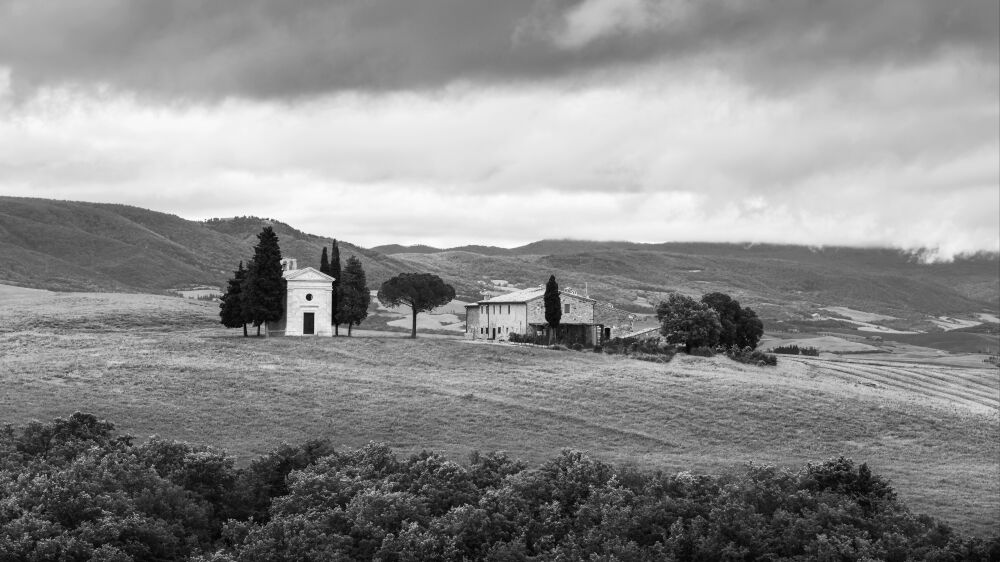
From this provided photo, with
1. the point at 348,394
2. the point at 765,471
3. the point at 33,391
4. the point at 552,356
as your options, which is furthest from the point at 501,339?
the point at 765,471

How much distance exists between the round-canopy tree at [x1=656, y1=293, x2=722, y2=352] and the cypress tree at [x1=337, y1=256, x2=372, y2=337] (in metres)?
26.1

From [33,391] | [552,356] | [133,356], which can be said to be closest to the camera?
[33,391]

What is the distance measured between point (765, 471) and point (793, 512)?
13.5 ft

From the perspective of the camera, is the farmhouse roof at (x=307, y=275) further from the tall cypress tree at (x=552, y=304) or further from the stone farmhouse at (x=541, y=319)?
the tall cypress tree at (x=552, y=304)

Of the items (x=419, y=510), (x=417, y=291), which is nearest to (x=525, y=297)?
(x=417, y=291)

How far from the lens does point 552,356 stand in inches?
3189

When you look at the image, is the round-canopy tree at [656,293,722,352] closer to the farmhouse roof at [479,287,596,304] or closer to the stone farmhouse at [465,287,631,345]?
the stone farmhouse at [465,287,631,345]

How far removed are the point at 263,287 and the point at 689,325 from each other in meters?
36.4

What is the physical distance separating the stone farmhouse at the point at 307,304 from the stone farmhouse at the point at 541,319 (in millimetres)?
18088

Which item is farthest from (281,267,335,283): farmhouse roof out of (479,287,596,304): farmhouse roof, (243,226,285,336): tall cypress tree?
(479,287,596,304): farmhouse roof

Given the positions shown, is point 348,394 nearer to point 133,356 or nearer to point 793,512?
point 133,356

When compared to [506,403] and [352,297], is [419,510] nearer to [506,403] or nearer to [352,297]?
[506,403]

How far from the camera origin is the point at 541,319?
9769cm

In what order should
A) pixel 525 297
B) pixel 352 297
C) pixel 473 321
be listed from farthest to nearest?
pixel 473 321 → pixel 525 297 → pixel 352 297
